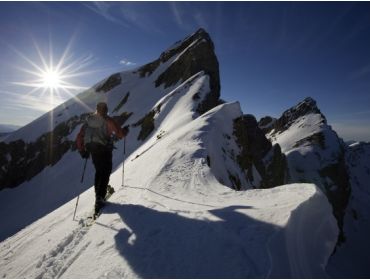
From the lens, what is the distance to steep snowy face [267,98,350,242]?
10031cm

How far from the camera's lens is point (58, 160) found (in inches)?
1984

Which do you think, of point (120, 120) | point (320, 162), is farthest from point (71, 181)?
point (320, 162)

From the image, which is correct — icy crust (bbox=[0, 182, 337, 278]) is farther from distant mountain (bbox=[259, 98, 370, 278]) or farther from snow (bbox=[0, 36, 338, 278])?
distant mountain (bbox=[259, 98, 370, 278])

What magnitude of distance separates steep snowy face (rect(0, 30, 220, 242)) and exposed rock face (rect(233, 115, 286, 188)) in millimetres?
4261

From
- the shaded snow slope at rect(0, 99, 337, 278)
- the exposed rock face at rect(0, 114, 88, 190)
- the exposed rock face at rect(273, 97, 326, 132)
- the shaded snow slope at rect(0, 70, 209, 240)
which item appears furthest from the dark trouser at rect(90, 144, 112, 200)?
the exposed rock face at rect(273, 97, 326, 132)

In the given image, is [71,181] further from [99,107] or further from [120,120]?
[99,107]

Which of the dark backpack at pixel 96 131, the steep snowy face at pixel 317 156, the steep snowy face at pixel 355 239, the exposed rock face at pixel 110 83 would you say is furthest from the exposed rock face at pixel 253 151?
the steep snowy face at pixel 355 239

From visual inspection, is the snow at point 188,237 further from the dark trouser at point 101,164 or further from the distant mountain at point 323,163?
the distant mountain at point 323,163

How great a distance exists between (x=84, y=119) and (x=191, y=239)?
57.3 m

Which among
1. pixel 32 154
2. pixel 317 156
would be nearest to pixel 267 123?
pixel 317 156

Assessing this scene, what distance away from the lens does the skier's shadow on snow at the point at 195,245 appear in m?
4.37

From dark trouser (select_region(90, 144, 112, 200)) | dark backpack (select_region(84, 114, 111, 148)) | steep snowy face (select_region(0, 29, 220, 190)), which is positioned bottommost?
dark trouser (select_region(90, 144, 112, 200))

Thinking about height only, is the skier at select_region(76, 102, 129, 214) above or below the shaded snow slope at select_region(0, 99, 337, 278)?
above

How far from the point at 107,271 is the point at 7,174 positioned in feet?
213
